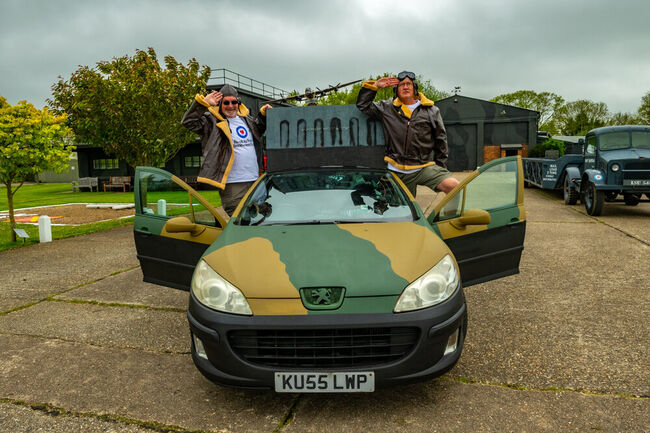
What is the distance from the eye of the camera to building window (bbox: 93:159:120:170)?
33562 mm

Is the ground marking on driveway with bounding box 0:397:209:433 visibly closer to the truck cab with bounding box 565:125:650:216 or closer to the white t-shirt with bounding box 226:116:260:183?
the white t-shirt with bounding box 226:116:260:183

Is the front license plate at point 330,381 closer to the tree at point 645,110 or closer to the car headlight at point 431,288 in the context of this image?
the car headlight at point 431,288

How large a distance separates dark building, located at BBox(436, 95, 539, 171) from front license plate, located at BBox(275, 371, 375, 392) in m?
35.0

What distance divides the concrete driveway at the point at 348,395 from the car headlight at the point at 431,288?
0.61m

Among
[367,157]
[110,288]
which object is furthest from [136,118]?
[367,157]

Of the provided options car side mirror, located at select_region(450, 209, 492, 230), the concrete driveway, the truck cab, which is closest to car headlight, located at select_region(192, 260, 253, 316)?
the concrete driveway

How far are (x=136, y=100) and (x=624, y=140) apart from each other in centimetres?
1398

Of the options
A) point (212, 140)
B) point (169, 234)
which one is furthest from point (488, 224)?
point (212, 140)

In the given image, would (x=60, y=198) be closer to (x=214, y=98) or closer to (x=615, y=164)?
(x=214, y=98)

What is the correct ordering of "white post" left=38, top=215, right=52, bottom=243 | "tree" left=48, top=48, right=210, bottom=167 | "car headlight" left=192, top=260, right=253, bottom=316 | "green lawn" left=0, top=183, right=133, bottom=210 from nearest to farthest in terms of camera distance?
"car headlight" left=192, top=260, right=253, bottom=316 → "white post" left=38, top=215, right=52, bottom=243 → "tree" left=48, top=48, right=210, bottom=167 → "green lawn" left=0, top=183, right=133, bottom=210

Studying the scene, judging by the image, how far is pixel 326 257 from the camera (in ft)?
8.57

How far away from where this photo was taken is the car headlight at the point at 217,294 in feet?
7.93

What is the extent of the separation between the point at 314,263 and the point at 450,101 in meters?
36.2

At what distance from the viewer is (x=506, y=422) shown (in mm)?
2412
